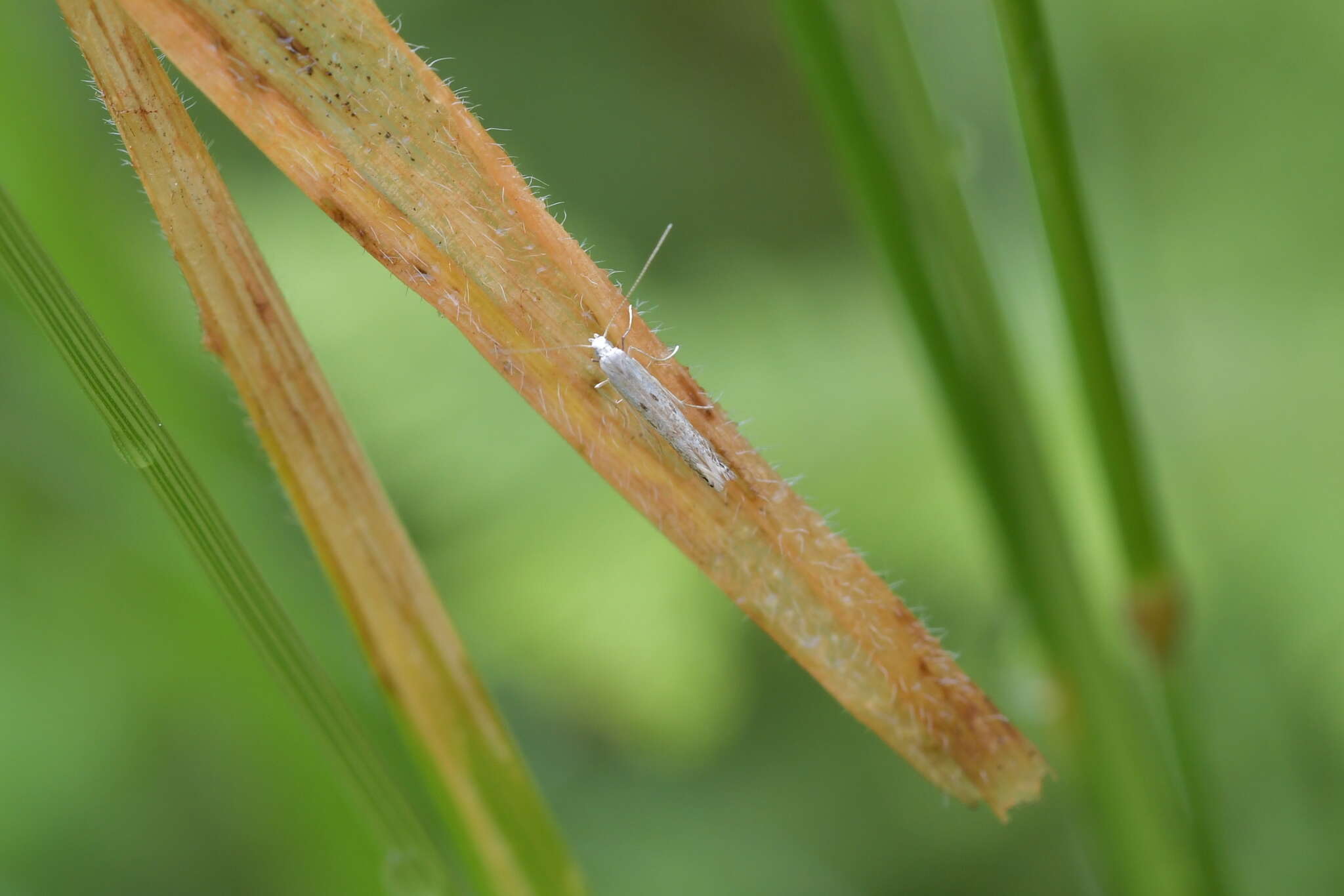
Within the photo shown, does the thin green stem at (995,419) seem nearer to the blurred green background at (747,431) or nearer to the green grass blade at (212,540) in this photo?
the blurred green background at (747,431)

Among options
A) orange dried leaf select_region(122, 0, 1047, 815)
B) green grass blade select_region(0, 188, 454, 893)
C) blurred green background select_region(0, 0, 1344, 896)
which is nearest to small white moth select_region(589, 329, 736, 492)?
orange dried leaf select_region(122, 0, 1047, 815)

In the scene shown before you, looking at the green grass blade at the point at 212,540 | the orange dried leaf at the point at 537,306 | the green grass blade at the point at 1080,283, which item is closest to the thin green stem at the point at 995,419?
the green grass blade at the point at 1080,283

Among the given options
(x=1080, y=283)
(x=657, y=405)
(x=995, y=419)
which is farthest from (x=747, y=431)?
(x=657, y=405)

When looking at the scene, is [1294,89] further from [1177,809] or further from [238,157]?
[238,157]

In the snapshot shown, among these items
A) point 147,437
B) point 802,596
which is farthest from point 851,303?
point 147,437

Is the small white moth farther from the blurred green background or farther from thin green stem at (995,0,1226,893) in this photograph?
the blurred green background
